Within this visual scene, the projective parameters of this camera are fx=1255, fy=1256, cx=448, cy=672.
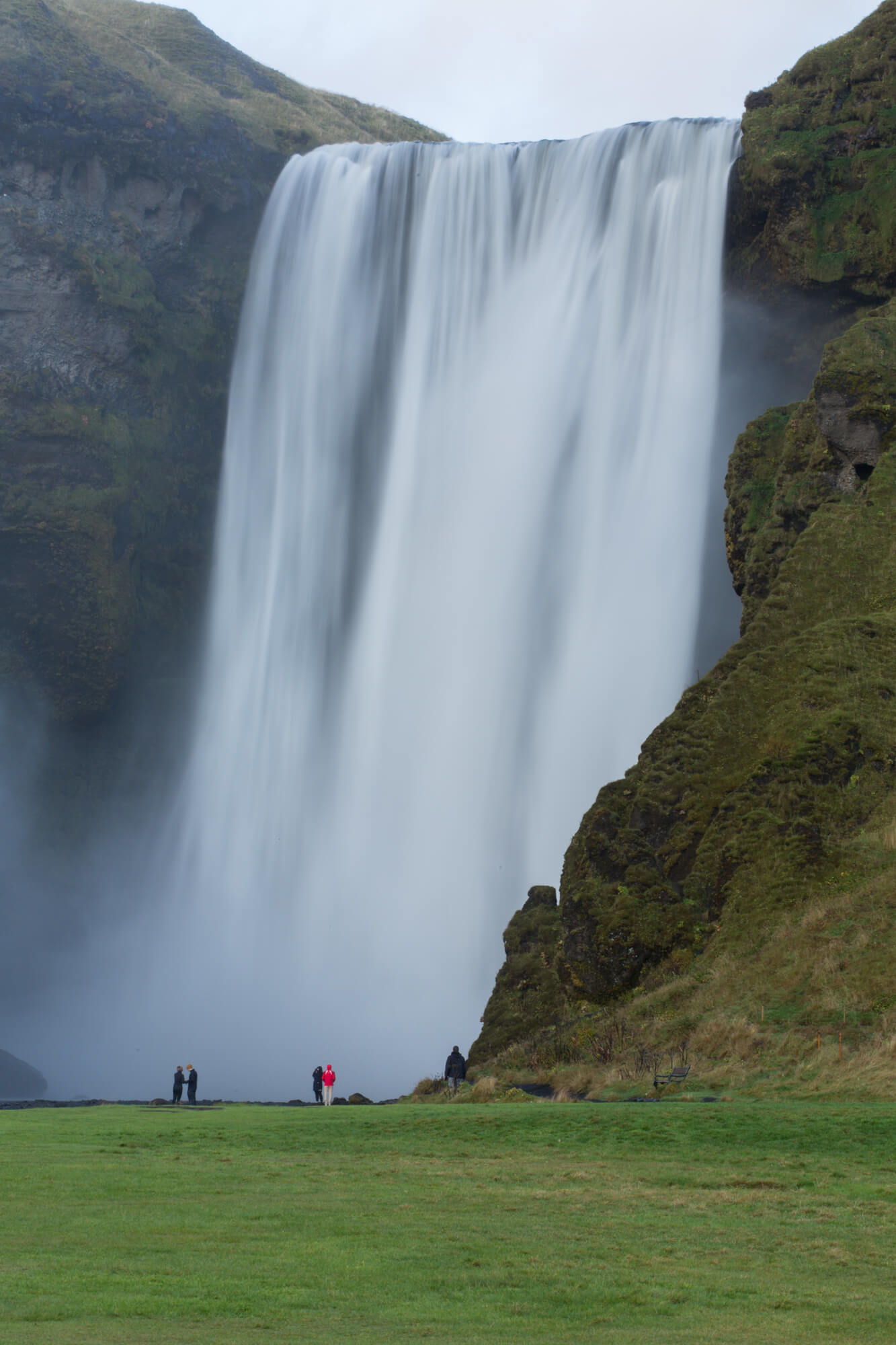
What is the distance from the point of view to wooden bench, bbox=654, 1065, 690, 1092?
1958 centimetres

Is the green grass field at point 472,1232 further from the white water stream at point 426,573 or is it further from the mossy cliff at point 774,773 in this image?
the white water stream at point 426,573

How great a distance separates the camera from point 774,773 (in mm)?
26266

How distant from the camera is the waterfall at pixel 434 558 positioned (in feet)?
150

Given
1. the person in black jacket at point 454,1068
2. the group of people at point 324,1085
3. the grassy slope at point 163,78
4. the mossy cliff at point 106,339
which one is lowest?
the group of people at point 324,1085

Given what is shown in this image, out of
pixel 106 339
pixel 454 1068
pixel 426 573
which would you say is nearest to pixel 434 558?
pixel 426 573

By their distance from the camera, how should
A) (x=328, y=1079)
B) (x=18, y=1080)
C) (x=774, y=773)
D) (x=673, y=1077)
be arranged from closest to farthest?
(x=673, y=1077)
(x=774, y=773)
(x=328, y=1079)
(x=18, y=1080)

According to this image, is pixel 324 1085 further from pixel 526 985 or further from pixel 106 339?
pixel 106 339

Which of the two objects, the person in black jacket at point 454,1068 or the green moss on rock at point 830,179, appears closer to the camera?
the person in black jacket at point 454,1068

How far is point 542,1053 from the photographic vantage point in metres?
25.0

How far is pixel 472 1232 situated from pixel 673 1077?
10828mm

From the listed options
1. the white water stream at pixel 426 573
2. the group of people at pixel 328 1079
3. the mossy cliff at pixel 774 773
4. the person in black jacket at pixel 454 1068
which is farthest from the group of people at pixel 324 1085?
the white water stream at pixel 426 573

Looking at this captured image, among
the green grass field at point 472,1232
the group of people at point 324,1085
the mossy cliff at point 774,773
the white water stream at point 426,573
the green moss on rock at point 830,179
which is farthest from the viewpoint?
the white water stream at point 426,573

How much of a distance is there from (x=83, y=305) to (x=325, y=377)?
11.1 meters

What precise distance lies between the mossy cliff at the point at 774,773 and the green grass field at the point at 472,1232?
7.67 m
